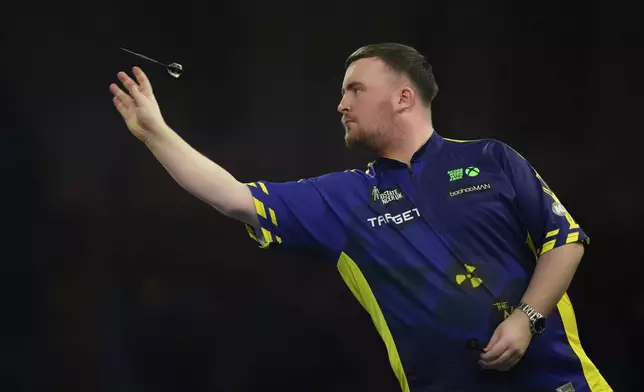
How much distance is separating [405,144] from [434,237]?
0.26 m

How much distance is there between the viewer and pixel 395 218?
66.8 inches

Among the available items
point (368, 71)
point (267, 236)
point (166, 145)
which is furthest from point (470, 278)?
point (166, 145)

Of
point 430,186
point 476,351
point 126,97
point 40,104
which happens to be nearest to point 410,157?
point 430,186

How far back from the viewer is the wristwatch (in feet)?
4.98

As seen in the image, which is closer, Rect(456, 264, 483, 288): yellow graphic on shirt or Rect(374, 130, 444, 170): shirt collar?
Rect(456, 264, 483, 288): yellow graphic on shirt

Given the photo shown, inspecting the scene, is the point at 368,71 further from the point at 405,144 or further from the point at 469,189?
the point at 469,189

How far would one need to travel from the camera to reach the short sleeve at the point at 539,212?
5.16 ft

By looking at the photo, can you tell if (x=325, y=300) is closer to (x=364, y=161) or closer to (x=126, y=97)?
(x=364, y=161)

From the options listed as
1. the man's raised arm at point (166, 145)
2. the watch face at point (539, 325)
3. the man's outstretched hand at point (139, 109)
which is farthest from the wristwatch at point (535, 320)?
the man's outstretched hand at point (139, 109)

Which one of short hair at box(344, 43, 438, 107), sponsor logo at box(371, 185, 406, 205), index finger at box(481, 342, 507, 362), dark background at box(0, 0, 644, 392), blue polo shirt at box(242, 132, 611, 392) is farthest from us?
dark background at box(0, 0, 644, 392)

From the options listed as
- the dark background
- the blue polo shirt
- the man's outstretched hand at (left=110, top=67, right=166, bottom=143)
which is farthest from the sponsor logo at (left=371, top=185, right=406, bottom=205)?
the dark background

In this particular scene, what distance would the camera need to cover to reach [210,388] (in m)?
2.55

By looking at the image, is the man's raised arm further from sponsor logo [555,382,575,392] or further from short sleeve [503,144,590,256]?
sponsor logo [555,382,575,392]

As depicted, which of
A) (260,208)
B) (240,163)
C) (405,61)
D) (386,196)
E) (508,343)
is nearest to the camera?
(508,343)
